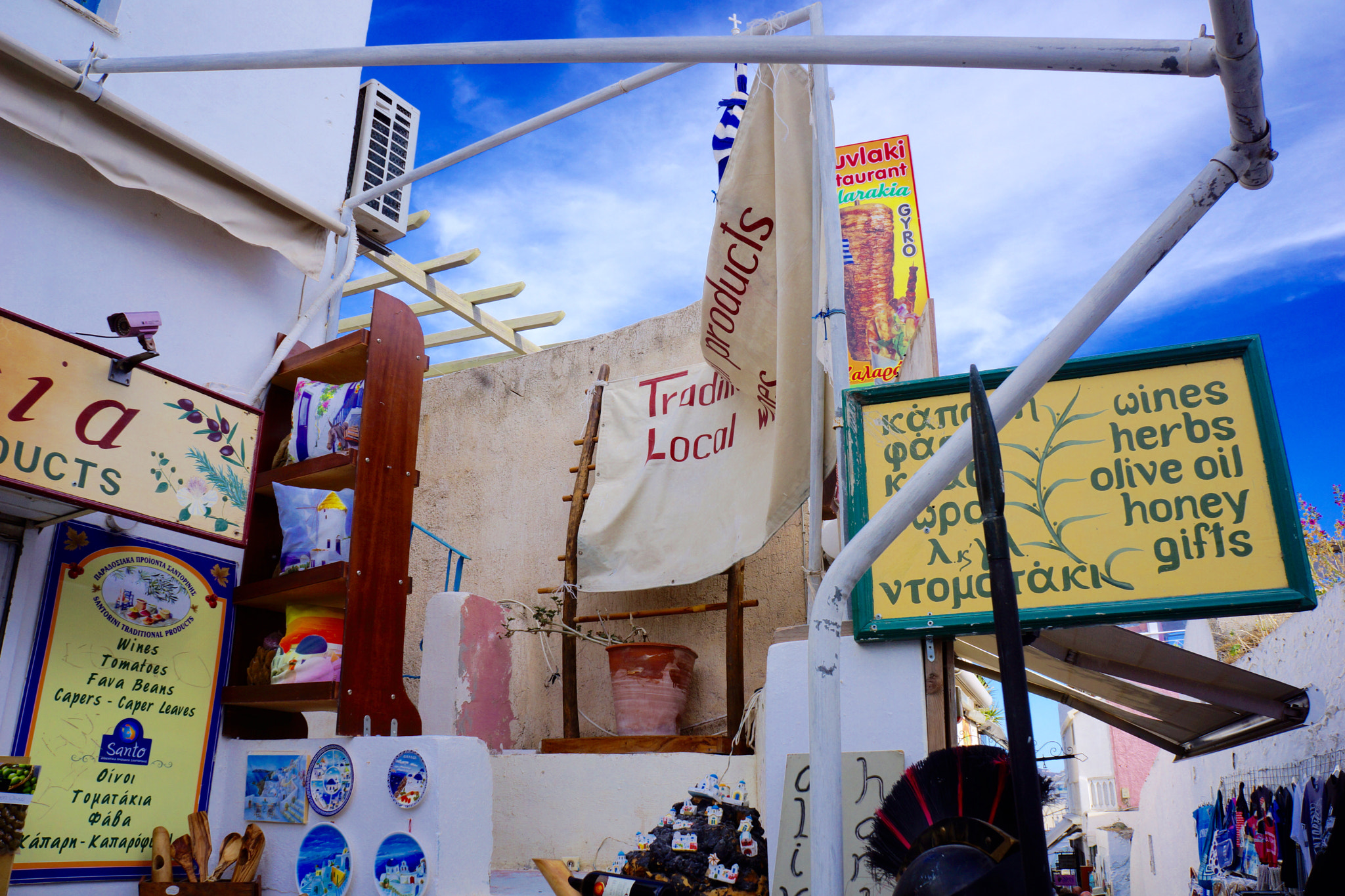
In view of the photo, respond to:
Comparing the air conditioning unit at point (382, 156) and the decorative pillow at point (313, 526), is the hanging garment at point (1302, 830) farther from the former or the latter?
the air conditioning unit at point (382, 156)

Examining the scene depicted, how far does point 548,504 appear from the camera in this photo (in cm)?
Result: 589

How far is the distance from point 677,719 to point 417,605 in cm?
221

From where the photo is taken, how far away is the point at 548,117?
4.07 meters

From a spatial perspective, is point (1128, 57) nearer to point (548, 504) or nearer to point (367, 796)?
point (367, 796)

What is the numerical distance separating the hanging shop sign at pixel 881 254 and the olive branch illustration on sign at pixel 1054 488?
359 cm

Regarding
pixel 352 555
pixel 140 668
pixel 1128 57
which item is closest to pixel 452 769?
pixel 352 555

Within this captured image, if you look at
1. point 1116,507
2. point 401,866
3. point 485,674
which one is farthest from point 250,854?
point 1116,507

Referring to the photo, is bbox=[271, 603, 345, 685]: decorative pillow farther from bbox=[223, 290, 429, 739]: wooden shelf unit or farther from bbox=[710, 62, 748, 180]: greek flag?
bbox=[710, 62, 748, 180]: greek flag

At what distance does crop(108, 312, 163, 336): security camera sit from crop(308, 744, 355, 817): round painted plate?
5.02 ft

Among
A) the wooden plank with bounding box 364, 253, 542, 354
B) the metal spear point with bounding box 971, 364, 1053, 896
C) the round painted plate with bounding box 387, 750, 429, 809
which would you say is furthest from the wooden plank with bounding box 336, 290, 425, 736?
the metal spear point with bounding box 971, 364, 1053, 896

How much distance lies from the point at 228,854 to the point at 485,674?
1.62 m

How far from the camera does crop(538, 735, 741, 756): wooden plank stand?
4137mm

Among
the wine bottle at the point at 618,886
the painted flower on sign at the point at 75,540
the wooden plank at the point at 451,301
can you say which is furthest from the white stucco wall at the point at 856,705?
the wooden plank at the point at 451,301

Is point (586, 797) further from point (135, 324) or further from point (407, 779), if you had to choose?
point (135, 324)
